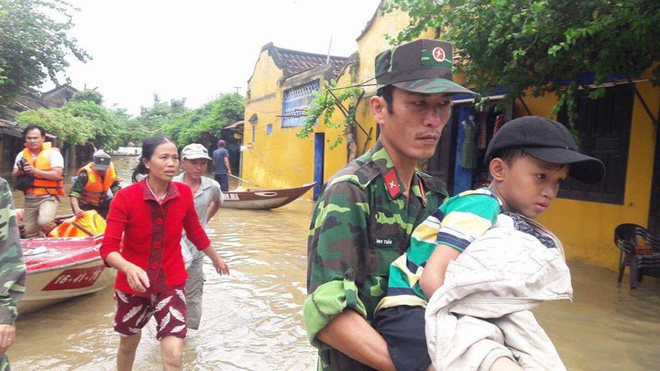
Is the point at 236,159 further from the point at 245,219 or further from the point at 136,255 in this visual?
the point at 136,255

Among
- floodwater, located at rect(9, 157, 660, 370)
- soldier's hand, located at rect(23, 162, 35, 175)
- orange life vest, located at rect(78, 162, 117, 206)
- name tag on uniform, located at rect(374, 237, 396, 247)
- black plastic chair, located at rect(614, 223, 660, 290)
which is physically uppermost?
name tag on uniform, located at rect(374, 237, 396, 247)

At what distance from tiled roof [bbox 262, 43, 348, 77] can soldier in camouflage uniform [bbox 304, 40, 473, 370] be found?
57.8ft

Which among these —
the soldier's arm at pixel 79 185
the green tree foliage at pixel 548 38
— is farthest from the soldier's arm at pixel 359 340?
the soldier's arm at pixel 79 185

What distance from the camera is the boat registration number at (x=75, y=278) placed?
16.1 feet

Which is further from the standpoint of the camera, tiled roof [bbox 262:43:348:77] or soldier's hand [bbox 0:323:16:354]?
tiled roof [bbox 262:43:348:77]

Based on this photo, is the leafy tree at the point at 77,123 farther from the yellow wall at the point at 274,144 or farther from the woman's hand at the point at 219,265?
the woman's hand at the point at 219,265

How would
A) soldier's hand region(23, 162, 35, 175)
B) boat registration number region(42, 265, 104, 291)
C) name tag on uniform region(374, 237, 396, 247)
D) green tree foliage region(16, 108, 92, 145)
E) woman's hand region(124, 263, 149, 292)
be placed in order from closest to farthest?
name tag on uniform region(374, 237, 396, 247)
woman's hand region(124, 263, 149, 292)
boat registration number region(42, 265, 104, 291)
soldier's hand region(23, 162, 35, 175)
green tree foliage region(16, 108, 92, 145)

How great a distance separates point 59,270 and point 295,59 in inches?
677

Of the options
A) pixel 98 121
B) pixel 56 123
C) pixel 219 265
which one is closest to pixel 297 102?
pixel 56 123

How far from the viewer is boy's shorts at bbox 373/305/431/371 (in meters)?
1.18

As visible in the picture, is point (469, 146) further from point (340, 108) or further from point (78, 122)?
point (78, 122)

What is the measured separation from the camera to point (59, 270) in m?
4.79

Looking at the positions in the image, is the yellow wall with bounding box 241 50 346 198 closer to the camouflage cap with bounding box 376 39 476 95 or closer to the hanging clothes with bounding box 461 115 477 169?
the hanging clothes with bounding box 461 115 477 169

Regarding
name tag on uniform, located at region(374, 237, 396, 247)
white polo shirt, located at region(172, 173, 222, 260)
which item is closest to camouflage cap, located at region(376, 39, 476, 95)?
name tag on uniform, located at region(374, 237, 396, 247)
